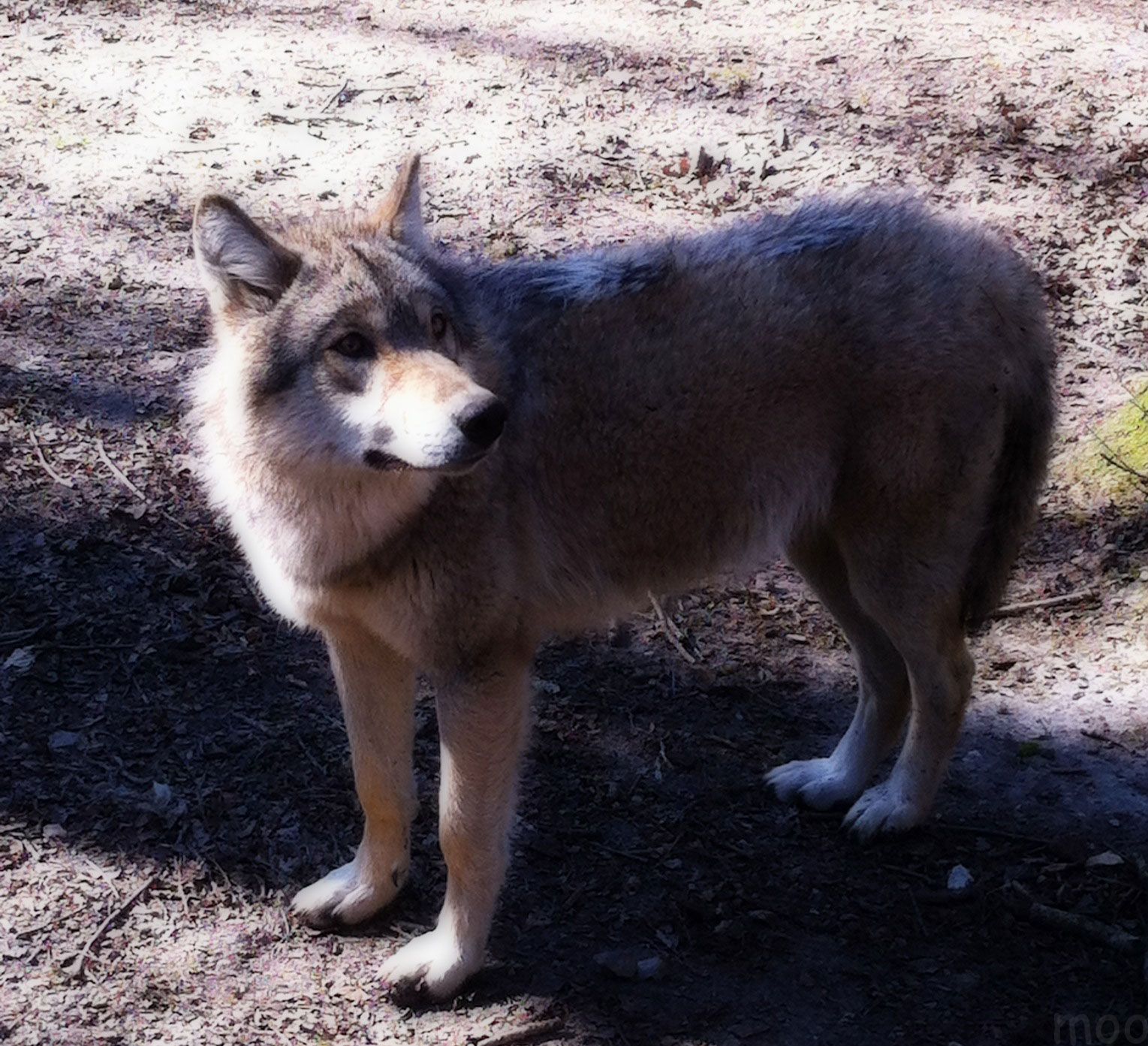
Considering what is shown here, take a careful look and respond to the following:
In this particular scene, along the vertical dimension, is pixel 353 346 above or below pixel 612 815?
→ above

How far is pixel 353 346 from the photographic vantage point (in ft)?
12.4

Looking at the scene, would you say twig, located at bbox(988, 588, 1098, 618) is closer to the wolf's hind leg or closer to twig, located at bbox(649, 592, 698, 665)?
the wolf's hind leg

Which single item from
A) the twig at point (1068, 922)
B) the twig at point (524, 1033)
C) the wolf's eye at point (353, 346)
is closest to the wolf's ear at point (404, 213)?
the wolf's eye at point (353, 346)

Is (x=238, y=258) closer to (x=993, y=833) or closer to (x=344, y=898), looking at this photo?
(x=344, y=898)

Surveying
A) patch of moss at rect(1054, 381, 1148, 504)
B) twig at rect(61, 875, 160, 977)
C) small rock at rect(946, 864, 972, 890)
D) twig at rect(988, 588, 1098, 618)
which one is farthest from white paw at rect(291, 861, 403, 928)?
patch of moss at rect(1054, 381, 1148, 504)

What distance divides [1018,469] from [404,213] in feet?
7.79

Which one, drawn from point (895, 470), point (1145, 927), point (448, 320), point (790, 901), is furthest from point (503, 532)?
point (1145, 927)

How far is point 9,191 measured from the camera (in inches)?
323

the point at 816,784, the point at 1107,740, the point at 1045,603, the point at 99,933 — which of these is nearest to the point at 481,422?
the point at 99,933

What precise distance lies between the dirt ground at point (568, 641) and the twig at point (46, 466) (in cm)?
5

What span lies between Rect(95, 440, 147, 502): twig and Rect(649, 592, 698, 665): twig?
250 cm

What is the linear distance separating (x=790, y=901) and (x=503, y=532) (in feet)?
5.60

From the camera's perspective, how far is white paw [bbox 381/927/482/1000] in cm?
421

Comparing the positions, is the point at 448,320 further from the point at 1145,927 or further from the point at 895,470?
the point at 1145,927
